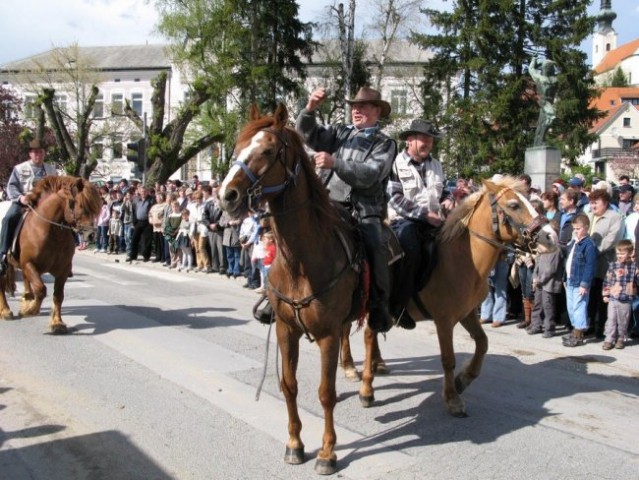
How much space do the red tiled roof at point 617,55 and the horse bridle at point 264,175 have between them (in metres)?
120

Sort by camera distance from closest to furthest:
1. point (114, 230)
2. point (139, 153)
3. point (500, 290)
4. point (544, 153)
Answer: point (500, 290)
point (544, 153)
point (139, 153)
point (114, 230)

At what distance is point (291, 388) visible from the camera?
172 inches

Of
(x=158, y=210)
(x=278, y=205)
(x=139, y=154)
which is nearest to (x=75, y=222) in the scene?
(x=278, y=205)

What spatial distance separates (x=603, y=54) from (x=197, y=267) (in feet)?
436

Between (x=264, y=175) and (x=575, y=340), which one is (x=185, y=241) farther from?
(x=264, y=175)

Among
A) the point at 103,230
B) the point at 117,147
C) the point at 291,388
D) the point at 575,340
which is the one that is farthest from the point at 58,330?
the point at 117,147

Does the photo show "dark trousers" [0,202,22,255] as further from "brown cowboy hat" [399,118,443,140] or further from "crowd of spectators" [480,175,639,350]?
"crowd of spectators" [480,175,639,350]

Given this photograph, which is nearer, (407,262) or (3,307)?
(407,262)

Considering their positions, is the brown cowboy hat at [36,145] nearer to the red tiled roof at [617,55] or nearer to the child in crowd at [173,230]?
the child in crowd at [173,230]

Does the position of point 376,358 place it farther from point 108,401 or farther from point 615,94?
point 615,94

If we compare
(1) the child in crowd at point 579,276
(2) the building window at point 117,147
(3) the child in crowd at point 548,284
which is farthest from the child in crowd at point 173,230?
(2) the building window at point 117,147

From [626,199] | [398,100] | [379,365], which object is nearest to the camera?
[379,365]

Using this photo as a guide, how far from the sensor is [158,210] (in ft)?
58.7

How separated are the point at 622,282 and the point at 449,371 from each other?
4016 mm
